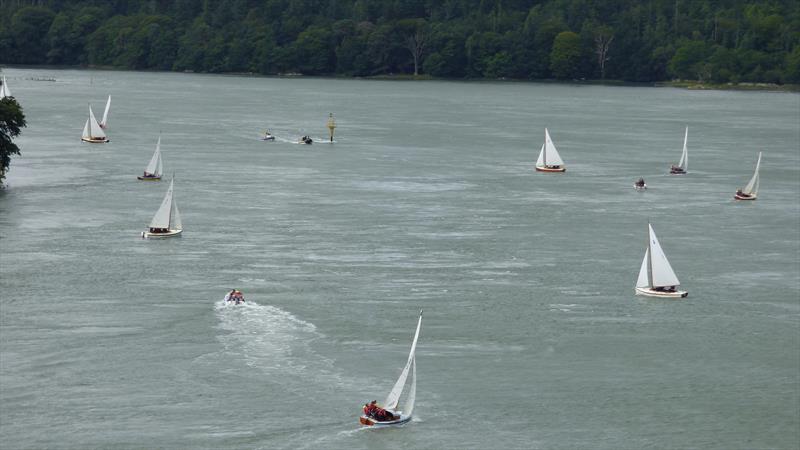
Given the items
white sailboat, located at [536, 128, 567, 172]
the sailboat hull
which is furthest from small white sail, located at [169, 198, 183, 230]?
white sailboat, located at [536, 128, 567, 172]

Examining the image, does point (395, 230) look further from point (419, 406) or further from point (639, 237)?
point (419, 406)

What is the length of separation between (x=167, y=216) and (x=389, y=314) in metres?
27.7

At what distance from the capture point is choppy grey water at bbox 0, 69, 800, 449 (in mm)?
65000

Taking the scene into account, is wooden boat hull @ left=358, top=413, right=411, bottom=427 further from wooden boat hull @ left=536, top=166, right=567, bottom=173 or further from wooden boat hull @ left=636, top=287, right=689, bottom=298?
wooden boat hull @ left=536, top=166, right=567, bottom=173

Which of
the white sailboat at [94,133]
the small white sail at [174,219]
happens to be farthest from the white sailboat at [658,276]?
the white sailboat at [94,133]

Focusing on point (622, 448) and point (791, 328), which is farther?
point (791, 328)

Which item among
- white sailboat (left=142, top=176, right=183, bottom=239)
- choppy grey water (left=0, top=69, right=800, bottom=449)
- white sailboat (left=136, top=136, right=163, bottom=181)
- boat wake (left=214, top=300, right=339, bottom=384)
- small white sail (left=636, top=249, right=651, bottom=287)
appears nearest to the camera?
choppy grey water (left=0, top=69, right=800, bottom=449)

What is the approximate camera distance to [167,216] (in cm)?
10319

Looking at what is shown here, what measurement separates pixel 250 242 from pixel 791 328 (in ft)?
126

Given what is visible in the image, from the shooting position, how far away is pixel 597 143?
618 ft

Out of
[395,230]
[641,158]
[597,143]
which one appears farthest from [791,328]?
[597,143]

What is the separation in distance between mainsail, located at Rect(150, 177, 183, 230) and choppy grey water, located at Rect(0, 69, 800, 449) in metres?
1.83

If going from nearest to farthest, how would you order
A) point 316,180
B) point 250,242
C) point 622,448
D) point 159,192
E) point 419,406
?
1. point 622,448
2. point 419,406
3. point 250,242
4. point 159,192
5. point 316,180

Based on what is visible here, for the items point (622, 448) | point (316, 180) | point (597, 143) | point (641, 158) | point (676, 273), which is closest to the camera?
point (622, 448)
